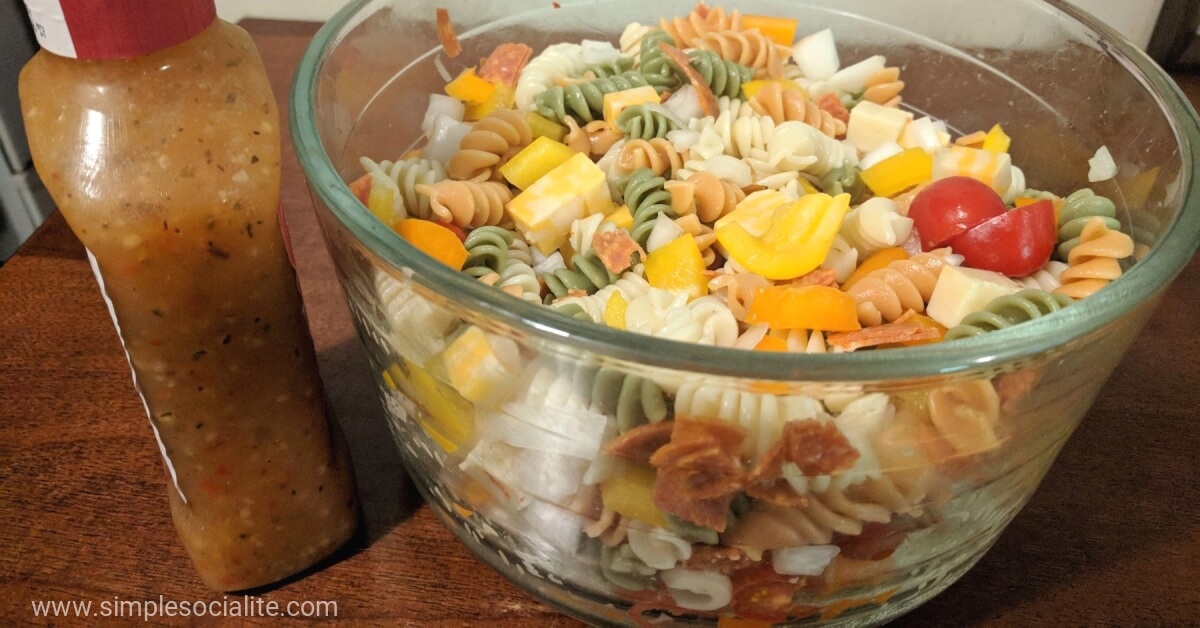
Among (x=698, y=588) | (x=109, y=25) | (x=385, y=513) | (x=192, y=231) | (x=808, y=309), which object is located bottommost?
(x=385, y=513)

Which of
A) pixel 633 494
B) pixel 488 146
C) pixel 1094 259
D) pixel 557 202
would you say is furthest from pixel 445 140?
pixel 1094 259

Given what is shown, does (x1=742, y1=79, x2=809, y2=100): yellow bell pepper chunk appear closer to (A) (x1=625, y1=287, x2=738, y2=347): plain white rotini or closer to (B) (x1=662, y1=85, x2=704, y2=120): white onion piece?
(B) (x1=662, y1=85, x2=704, y2=120): white onion piece

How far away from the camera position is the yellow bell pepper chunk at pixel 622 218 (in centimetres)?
82

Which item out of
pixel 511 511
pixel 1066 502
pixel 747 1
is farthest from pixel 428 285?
pixel 747 1

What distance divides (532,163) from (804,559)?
0.46m

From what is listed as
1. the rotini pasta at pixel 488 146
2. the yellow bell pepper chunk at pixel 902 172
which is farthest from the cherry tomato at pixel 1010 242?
the rotini pasta at pixel 488 146

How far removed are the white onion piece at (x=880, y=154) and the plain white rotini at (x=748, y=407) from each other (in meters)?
0.53

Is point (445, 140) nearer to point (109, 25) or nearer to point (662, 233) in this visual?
point (662, 233)

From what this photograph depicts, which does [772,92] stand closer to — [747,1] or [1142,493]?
[747,1]

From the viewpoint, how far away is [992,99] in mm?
1081

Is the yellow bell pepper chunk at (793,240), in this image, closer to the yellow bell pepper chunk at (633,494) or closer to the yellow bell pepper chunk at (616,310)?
the yellow bell pepper chunk at (616,310)

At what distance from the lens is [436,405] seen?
23.8 inches

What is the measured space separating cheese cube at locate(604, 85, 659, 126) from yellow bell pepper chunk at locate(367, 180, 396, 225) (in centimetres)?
27

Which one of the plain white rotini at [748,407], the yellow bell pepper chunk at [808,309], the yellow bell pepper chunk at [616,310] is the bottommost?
the yellow bell pepper chunk at [616,310]
